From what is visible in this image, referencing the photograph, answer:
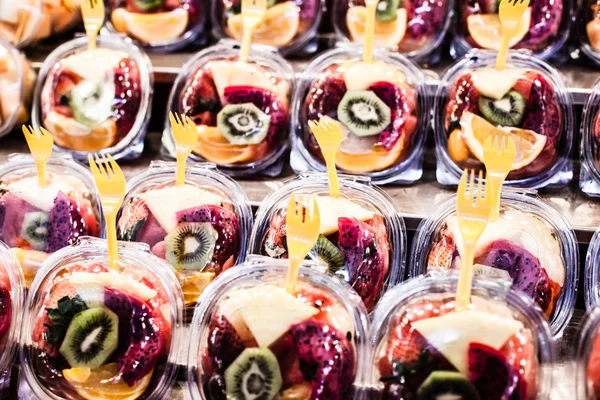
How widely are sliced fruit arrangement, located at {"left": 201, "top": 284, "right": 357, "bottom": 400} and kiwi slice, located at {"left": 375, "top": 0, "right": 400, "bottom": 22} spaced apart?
1.25 meters

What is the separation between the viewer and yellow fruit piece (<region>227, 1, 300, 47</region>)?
8.95 feet

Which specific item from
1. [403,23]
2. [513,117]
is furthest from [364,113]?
[403,23]

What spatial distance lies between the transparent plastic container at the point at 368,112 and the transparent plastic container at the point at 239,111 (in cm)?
6

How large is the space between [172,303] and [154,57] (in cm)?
126

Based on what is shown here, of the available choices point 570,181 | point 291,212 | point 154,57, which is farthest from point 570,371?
point 154,57

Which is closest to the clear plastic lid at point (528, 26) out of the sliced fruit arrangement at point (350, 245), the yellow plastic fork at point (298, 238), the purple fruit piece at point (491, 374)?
the sliced fruit arrangement at point (350, 245)

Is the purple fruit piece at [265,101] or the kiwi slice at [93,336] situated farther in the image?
the purple fruit piece at [265,101]

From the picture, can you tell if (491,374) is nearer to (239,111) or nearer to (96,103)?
(239,111)

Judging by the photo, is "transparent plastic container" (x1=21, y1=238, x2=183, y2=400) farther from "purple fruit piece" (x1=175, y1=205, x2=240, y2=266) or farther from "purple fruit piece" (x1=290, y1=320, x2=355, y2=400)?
"purple fruit piece" (x1=290, y1=320, x2=355, y2=400)

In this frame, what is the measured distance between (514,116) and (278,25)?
892 millimetres

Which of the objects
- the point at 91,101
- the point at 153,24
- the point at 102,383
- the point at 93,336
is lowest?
the point at 102,383

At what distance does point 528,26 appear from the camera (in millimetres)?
2555

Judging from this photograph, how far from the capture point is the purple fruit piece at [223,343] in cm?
163

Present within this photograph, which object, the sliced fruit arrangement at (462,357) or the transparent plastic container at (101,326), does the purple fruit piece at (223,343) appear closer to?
the transparent plastic container at (101,326)
